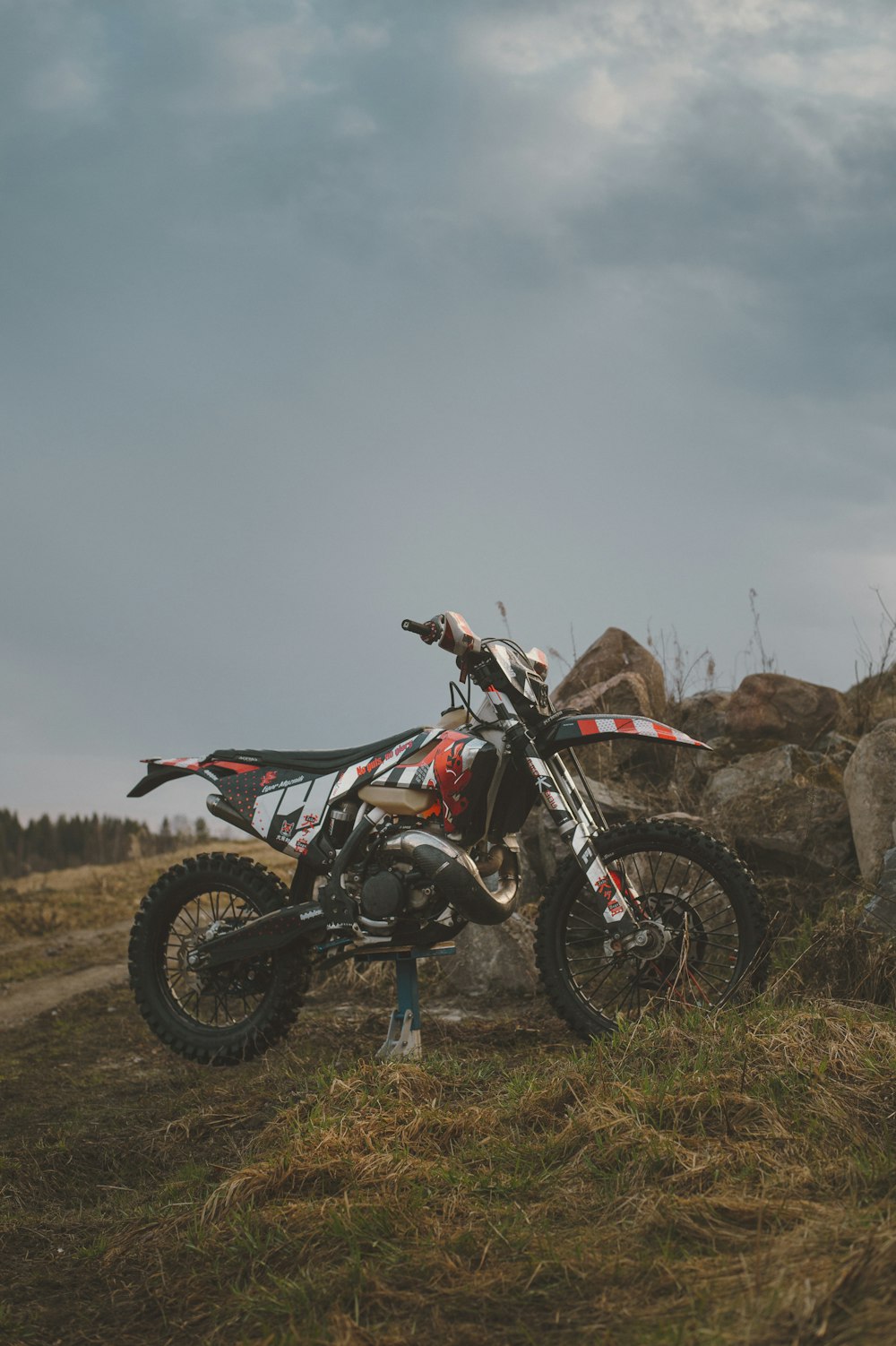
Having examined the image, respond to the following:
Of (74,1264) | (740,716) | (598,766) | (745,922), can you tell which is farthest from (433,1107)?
(740,716)

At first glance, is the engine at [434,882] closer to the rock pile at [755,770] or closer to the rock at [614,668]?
the rock pile at [755,770]

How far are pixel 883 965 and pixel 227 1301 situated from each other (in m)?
3.53

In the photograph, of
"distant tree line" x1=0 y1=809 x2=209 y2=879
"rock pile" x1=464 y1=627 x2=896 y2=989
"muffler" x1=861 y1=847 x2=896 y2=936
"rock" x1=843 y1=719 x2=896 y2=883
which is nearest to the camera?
"muffler" x1=861 y1=847 x2=896 y2=936

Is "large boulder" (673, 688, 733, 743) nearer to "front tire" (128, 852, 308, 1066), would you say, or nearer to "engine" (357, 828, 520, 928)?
"engine" (357, 828, 520, 928)

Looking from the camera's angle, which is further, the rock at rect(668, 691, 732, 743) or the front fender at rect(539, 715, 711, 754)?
the rock at rect(668, 691, 732, 743)

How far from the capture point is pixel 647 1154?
3293mm

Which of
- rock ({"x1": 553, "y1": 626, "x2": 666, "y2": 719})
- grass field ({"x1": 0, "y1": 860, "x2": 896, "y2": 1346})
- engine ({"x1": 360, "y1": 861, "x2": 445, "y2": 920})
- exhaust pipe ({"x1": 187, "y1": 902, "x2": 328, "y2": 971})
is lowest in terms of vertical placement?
grass field ({"x1": 0, "y1": 860, "x2": 896, "y2": 1346})

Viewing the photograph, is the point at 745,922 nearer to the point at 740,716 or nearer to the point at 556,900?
the point at 556,900

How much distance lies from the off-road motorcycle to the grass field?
44cm

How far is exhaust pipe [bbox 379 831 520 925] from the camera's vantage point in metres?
4.92

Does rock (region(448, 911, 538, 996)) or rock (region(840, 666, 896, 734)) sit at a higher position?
rock (region(840, 666, 896, 734))

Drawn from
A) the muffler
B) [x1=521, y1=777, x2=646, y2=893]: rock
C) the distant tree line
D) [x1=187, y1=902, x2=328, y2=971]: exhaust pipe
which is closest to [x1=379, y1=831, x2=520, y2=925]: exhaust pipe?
[x1=187, y1=902, x2=328, y2=971]: exhaust pipe

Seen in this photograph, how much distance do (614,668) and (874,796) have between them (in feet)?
12.7

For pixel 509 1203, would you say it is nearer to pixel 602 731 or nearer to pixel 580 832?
pixel 580 832
